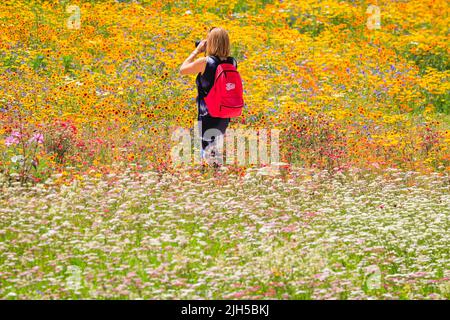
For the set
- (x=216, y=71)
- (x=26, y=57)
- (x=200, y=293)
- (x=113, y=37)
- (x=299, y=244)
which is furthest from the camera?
(x=113, y=37)

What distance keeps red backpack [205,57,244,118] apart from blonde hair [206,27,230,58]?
0.13 meters

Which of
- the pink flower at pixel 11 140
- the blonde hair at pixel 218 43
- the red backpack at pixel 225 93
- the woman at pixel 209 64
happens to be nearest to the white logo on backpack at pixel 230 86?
the red backpack at pixel 225 93

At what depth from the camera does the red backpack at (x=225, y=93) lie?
25.2 ft

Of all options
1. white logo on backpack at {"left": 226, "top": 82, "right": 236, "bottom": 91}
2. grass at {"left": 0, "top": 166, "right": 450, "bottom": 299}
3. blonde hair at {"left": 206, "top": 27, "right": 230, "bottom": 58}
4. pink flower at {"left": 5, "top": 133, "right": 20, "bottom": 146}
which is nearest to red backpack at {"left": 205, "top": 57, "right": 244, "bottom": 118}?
white logo on backpack at {"left": 226, "top": 82, "right": 236, "bottom": 91}

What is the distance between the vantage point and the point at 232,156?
899cm

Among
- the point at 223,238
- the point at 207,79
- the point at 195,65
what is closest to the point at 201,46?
the point at 195,65

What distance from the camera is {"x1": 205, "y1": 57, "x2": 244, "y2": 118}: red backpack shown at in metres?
7.67

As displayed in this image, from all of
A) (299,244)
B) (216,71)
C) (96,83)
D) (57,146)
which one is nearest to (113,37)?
(96,83)

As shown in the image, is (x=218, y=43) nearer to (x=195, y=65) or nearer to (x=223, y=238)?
(x=195, y=65)

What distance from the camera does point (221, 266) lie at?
5.56 m

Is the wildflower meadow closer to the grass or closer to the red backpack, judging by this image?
the grass

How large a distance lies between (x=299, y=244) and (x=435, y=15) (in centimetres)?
1077

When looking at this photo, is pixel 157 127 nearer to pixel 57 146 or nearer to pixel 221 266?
pixel 57 146

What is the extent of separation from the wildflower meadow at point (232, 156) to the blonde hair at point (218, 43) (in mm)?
1317
